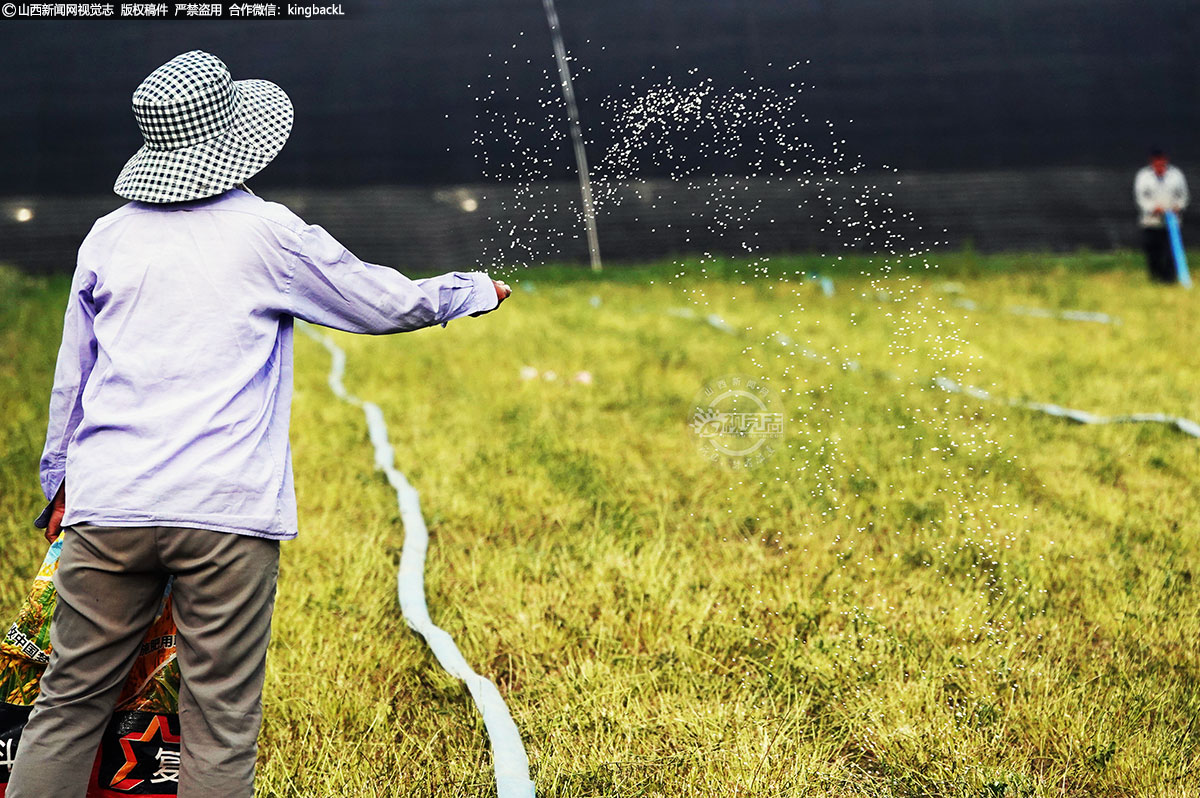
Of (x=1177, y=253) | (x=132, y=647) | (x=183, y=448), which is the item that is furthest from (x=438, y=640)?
(x=1177, y=253)

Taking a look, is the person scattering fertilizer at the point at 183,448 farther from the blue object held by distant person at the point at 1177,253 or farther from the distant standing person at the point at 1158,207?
the distant standing person at the point at 1158,207

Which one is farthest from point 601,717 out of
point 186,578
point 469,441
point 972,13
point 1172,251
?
point 972,13

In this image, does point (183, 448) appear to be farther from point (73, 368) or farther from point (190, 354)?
point (73, 368)

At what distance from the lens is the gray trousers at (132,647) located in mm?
1626

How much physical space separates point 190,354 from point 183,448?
15cm

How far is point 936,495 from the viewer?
364 cm

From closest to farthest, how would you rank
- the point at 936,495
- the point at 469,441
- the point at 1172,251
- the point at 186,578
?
1. the point at 186,578
2. the point at 936,495
3. the point at 469,441
4. the point at 1172,251

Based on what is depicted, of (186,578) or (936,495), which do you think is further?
(936,495)

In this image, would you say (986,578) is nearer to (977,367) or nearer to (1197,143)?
(977,367)

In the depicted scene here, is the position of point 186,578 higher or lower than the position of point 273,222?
lower

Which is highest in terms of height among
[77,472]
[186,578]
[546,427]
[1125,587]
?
[77,472]

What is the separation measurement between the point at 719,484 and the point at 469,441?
1.12 m

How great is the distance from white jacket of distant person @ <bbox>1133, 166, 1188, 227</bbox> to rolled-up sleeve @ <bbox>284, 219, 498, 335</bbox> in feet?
32.1

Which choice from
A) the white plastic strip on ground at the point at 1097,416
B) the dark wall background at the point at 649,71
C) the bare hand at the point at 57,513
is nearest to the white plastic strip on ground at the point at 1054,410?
the white plastic strip on ground at the point at 1097,416
